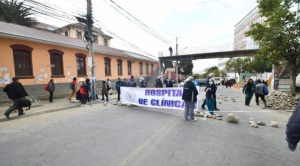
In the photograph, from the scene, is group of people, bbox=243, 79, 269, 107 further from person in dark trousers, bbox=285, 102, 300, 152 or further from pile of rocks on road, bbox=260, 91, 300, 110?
person in dark trousers, bbox=285, 102, 300, 152

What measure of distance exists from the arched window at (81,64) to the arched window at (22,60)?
423 cm

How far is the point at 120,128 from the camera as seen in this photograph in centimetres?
521

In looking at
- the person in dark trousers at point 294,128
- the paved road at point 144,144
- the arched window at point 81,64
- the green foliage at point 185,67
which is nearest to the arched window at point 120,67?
the arched window at point 81,64

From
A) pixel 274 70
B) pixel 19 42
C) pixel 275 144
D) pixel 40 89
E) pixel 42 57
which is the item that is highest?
pixel 19 42

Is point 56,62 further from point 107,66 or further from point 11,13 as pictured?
point 11,13

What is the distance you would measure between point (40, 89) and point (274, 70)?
907 inches

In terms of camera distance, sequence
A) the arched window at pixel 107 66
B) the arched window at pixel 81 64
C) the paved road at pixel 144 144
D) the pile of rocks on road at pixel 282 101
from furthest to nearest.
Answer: the arched window at pixel 107 66 < the arched window at pixel 81 64 < the pile of rocks on road at pixel 282 101 < the paved road at pixel 144 144

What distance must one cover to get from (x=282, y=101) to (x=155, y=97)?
719cm

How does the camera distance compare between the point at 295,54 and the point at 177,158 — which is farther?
the point at 295,54

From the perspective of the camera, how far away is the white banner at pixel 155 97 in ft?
24.1

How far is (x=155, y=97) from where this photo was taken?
26.4 feet

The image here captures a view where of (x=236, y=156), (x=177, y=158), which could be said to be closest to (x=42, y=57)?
(x=177, y=158)

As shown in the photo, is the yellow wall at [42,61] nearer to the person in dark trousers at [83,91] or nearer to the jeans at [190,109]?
the person in dark trousers at [83,91]

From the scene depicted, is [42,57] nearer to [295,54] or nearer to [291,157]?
[291,157]
